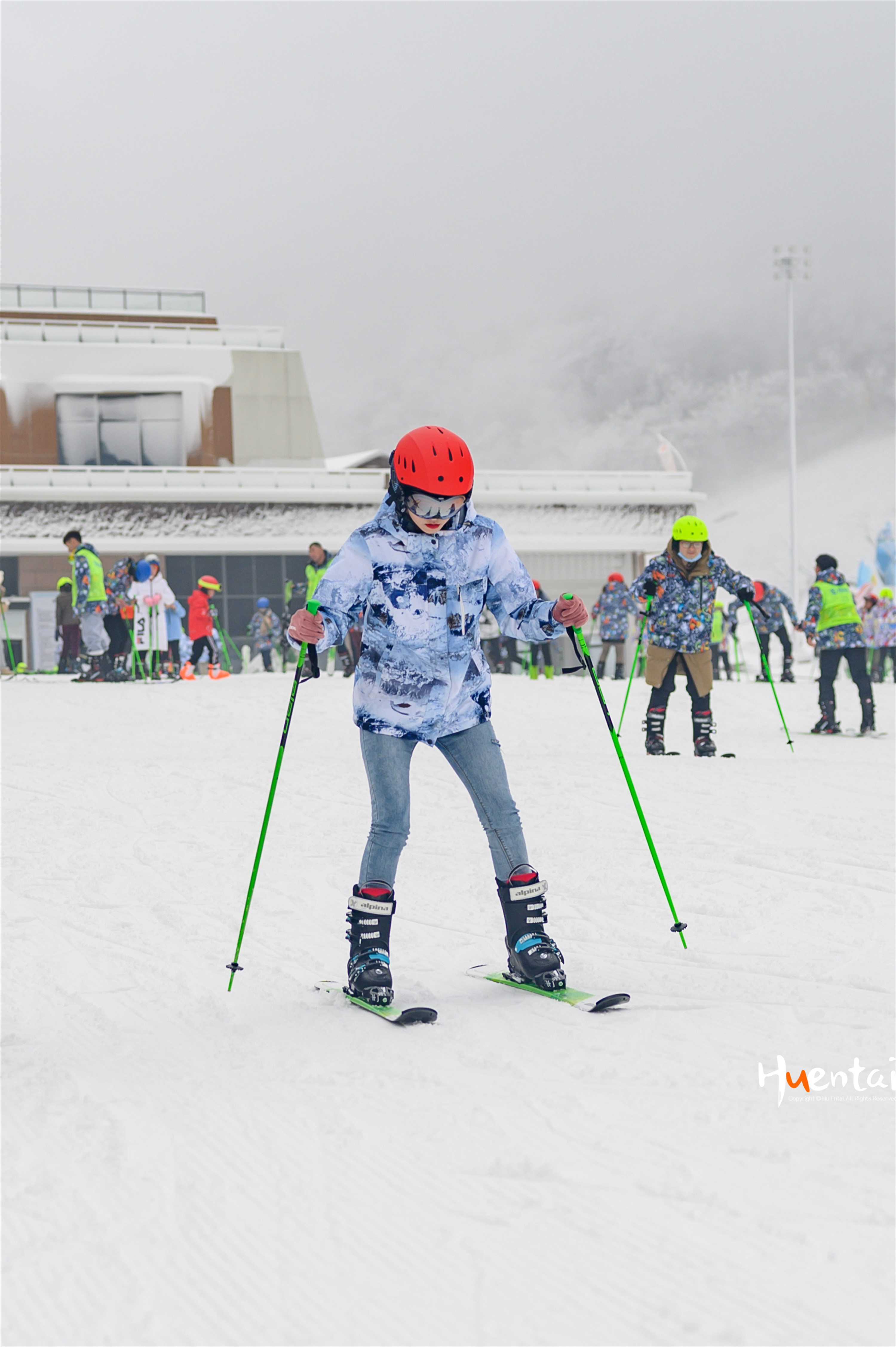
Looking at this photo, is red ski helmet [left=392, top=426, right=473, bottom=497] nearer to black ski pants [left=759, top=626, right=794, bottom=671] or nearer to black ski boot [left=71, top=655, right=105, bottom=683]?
black ski pants [left=759, top=626, right=794, bottom=671]

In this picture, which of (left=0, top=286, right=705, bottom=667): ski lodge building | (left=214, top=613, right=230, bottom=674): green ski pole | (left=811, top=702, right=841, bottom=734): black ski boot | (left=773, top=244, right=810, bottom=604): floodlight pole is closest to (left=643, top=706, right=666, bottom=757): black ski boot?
(left=811, top=702, right=841, bottom=734): black ski boot

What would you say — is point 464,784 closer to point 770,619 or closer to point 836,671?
point 770,619

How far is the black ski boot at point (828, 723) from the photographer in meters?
10.5

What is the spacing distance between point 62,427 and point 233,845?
79.4 ft

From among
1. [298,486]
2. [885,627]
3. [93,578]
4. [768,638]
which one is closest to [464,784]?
[768,638]

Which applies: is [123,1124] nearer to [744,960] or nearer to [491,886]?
[744,960]

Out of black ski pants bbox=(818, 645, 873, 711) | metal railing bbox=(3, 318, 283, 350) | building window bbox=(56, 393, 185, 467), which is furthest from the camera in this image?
building window bbox=(56, 393, 185, 467)

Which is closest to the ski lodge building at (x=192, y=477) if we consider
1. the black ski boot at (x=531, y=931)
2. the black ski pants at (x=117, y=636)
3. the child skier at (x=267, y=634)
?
the child skier at (x=267, y=634)

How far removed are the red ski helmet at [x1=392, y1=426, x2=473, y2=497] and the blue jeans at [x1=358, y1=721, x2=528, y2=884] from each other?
68cm

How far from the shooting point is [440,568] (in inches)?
132

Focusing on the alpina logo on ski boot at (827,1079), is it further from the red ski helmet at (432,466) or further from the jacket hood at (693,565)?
the jacket hood at (693,565)

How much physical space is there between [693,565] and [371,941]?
579cm

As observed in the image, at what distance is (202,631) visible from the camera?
16250mm

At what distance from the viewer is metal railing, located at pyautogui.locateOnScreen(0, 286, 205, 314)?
96.2ft
